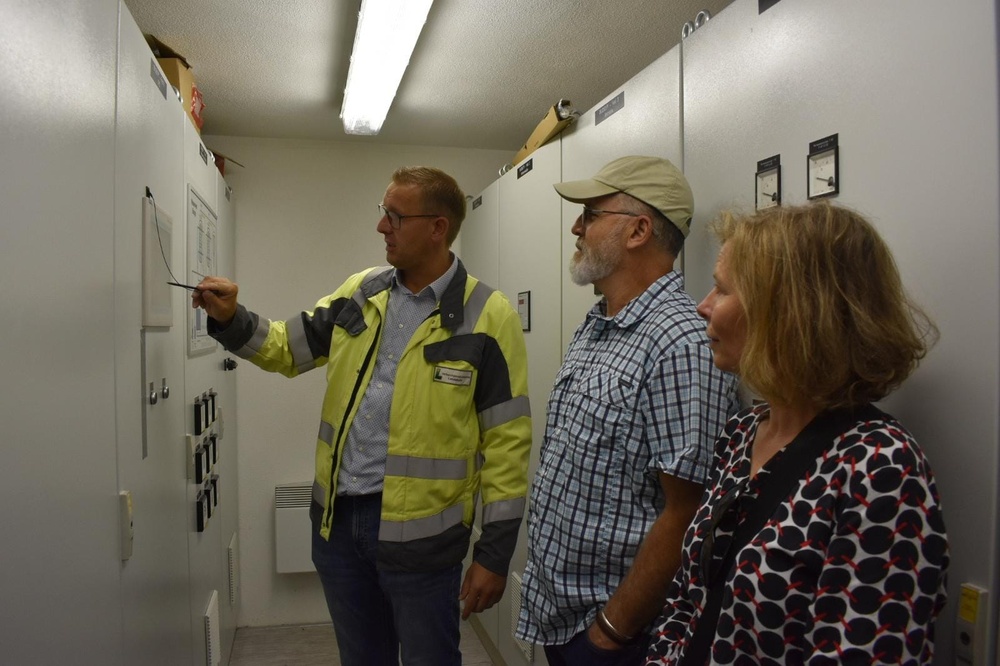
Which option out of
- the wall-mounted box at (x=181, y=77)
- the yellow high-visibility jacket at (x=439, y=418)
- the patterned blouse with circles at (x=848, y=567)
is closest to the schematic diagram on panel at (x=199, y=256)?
the wall-mounted box at (x=181, y=77)

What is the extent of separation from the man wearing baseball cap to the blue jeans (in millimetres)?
322

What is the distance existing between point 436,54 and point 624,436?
1.94 m

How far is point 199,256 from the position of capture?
7.79 feet

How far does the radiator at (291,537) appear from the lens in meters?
3.76

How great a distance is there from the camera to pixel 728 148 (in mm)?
1401

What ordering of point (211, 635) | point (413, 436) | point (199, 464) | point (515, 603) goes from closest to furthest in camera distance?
1. point (413, 436)
2. point (199, 464)
3. point (211, 635)
4. point (515, 603)

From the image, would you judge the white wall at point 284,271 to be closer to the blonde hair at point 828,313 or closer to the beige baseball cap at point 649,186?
the beige baseball cap at point 649,186

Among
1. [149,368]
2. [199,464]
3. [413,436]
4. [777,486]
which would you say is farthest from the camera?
[199,464]

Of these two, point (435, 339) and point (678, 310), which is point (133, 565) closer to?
point (435, 339)

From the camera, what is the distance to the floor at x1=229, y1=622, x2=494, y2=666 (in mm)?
3359

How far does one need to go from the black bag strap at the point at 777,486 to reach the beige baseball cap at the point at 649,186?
0.69m

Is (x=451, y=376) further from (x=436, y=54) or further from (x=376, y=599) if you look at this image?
(x=436, y=54)

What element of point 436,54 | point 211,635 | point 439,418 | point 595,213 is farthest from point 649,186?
point 211,635

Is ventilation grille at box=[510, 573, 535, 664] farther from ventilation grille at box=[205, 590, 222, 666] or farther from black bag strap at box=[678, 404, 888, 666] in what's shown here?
black bag strap at box=[678, 404, 888, 666]
